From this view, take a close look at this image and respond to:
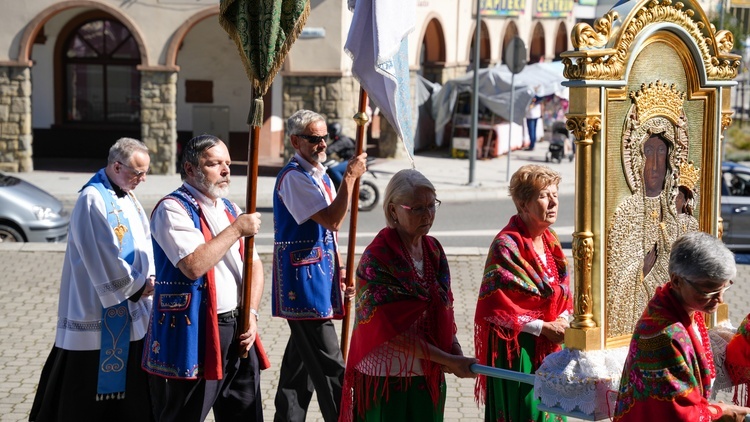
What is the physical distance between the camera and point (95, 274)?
5.68 m

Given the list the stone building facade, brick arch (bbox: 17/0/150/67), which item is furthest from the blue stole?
brick arch (bbox: 17/0/150/67)

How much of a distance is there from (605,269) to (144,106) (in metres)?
17.5

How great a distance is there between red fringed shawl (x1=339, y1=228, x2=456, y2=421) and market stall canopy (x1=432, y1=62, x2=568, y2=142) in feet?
63.3

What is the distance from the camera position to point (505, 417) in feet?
17.8

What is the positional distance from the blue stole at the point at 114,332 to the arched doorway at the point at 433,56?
2284 cm

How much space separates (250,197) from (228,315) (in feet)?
1.98

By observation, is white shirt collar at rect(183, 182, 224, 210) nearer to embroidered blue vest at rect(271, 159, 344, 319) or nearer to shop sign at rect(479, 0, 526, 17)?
embroidered blue vest at rect(271, 159, 344, 319)

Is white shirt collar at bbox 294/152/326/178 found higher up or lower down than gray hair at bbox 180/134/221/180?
lower down

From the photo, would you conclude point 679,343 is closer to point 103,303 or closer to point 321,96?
point 103,303

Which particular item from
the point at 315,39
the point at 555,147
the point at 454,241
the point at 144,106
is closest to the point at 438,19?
the point at 555,147

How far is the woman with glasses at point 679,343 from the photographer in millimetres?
3912

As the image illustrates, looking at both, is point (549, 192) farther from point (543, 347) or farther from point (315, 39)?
point (315, 39)

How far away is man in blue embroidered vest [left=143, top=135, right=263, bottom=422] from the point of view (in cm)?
513

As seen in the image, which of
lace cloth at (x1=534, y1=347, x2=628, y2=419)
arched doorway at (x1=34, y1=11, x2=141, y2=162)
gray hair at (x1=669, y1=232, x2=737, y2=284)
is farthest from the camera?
arched doorway at (x1=34, y1=11, x2=141, y2=162)
